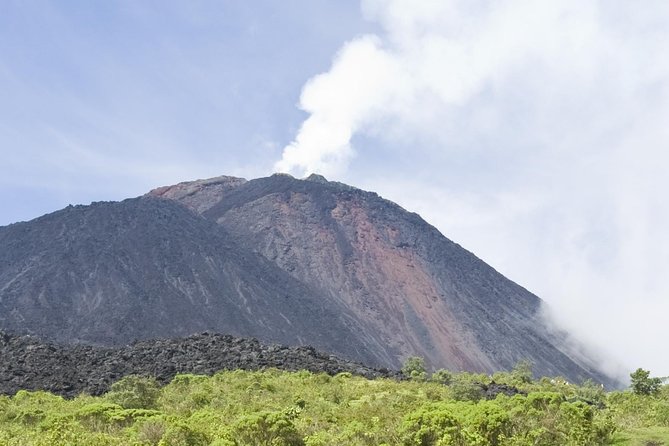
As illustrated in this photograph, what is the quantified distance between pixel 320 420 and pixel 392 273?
99642 mm

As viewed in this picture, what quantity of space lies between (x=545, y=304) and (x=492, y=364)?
45939mm

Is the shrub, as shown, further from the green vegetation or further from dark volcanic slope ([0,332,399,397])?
dark volcanic slope ([0,332,399,397])

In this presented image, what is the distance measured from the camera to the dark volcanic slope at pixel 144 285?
2936 inches

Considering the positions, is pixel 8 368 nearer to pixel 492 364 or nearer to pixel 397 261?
pixel 492 364

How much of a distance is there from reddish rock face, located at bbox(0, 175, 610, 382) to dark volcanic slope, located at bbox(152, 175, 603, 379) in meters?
0.34

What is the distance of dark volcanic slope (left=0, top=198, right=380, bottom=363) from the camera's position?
74.6 m

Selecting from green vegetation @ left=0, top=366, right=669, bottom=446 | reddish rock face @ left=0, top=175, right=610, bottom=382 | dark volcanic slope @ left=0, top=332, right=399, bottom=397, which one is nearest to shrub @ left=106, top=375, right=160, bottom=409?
green vegetation @ left=0, top=366, right=669, bottom=446

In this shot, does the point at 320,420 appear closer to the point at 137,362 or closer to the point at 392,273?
the point at 137,362

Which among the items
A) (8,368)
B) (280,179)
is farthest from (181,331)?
(280,179)

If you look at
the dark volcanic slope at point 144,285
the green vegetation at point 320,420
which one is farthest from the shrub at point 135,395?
the dark volcanic slope at point 144,285

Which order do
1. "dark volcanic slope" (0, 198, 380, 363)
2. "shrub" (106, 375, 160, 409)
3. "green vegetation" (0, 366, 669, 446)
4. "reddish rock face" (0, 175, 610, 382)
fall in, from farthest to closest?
"reddish rock face" (0, 175, 610, 382) < "dark volcanic slope" (0, 198, 380, 363) < "shrub" (106, 375, 160, 409) < "green vegetation" (0, 366, 669, 446)

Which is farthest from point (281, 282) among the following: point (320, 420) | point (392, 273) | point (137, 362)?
point (320, 420)

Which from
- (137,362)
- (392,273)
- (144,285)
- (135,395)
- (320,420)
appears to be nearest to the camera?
(320,420)

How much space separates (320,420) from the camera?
18562mm
